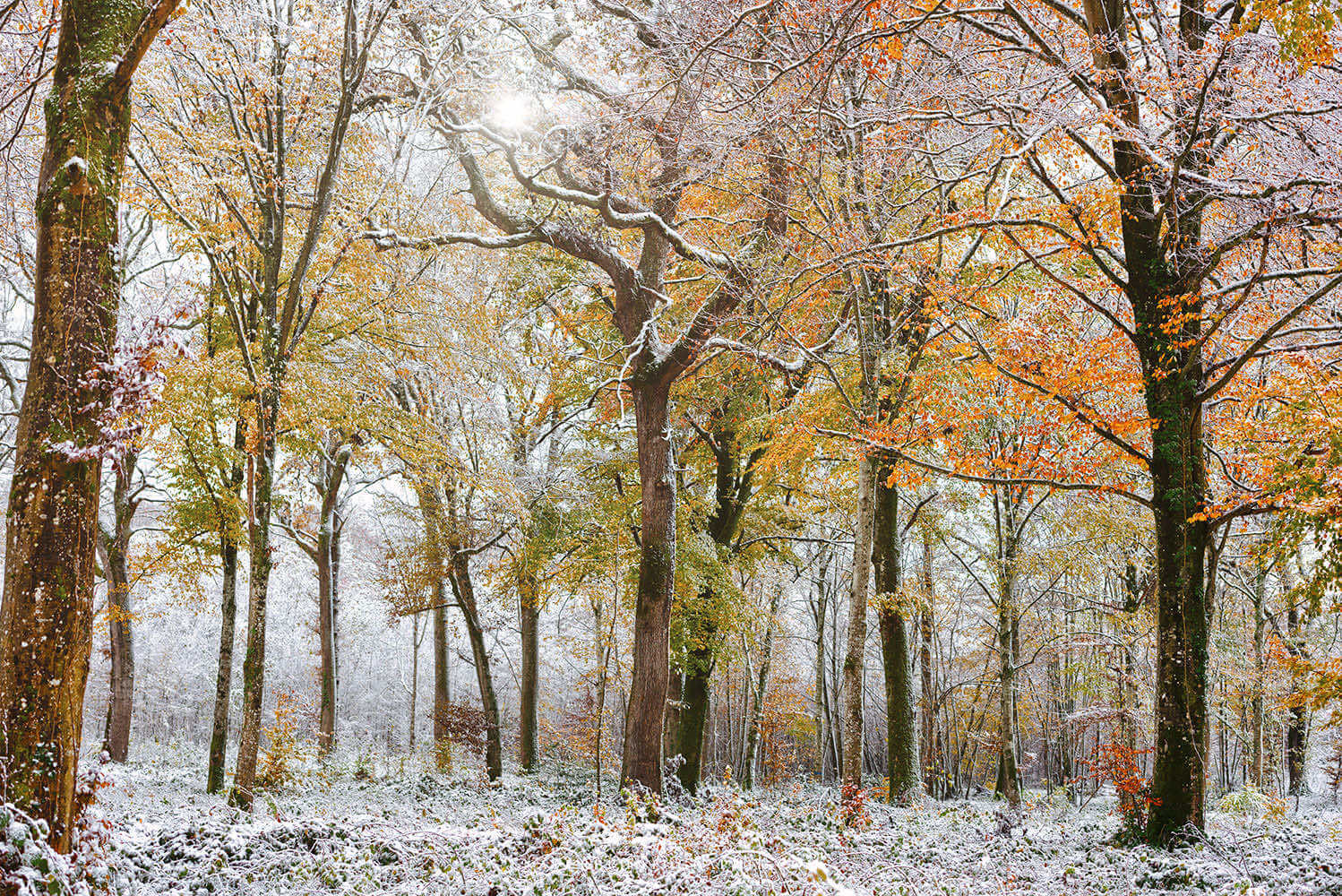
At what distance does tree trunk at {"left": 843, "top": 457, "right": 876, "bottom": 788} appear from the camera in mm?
9766

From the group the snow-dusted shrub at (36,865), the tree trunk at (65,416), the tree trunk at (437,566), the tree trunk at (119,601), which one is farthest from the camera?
the tree trunk at (437,566)

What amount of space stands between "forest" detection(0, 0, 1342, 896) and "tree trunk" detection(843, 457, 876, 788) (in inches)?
3.1

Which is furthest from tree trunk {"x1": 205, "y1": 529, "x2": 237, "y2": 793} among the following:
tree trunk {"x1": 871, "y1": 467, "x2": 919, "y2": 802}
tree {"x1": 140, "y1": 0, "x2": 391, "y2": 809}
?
tree trunk {"x1": 871, "y1": 467, "x2": 919, "y2": 802}

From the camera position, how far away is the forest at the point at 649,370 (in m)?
4.54

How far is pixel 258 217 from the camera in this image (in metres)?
8.56

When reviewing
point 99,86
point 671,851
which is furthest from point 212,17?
point 671,851

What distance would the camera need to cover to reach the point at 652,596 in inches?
373

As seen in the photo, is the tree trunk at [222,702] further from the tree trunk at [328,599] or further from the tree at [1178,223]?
the tree at [1178,223]

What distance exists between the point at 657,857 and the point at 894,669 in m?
8.19

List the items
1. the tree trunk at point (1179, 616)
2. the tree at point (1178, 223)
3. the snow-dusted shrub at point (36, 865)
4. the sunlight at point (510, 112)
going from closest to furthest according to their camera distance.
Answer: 1. the snow-dusted shrub at point (36, 865)
2. the tree at point (1178, 223)
3. the tree trunk at point (1179, 616)
4. the sunlight at point (510, 112)

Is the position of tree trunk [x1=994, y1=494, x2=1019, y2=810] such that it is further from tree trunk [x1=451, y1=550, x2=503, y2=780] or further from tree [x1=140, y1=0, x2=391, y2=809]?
tree [x1=140, y1=0, x2=391, y2=809]

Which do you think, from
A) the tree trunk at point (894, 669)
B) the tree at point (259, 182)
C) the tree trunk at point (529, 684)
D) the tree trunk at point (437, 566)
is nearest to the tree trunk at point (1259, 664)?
the tree trunk at point (894, 669)

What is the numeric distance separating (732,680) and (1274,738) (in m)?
17.1

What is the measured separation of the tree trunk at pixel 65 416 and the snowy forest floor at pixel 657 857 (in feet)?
2.97
